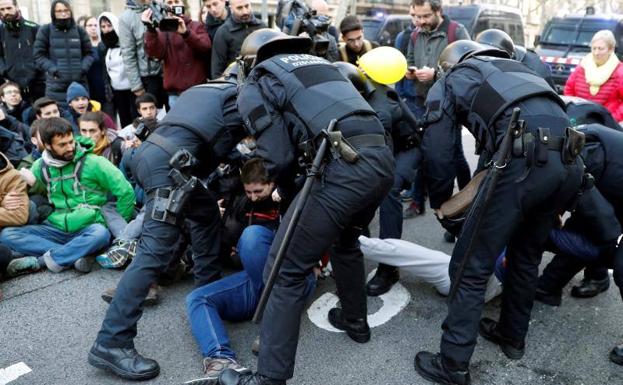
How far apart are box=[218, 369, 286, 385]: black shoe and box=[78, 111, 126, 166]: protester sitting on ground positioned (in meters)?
2.82

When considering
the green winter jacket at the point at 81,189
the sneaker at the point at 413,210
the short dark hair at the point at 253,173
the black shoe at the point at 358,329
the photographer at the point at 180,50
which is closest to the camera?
the black shoe at the point at 358,329

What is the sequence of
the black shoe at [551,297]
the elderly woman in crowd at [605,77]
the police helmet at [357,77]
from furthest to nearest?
the elderly woman in crowd at [605,77], the black shoe at [551,297], the police helmet at [357,77]

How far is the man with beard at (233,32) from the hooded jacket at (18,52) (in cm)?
244

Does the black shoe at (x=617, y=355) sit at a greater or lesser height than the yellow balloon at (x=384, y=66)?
lesser

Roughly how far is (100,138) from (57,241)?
1.15m

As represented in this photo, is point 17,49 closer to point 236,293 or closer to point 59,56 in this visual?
point 59,56

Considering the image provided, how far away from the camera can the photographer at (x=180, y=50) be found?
5125mm

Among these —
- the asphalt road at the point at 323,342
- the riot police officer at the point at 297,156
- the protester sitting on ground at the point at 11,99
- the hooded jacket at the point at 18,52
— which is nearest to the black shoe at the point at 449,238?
the asphalt road at the point at 323,342

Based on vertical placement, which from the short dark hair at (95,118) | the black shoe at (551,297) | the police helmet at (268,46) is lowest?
the black shoe at (551,297)

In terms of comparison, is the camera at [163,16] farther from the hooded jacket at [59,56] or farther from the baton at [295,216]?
the baton at [295,216]

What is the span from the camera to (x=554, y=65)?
11320mm

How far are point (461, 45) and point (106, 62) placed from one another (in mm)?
4335

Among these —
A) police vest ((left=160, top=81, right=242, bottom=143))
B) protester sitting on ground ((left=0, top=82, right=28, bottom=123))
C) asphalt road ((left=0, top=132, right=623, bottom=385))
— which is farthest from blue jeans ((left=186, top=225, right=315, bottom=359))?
protester sitting on ground ((left=0, top=82, right=28, bottom=123))

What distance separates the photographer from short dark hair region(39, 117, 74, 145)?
386cm
